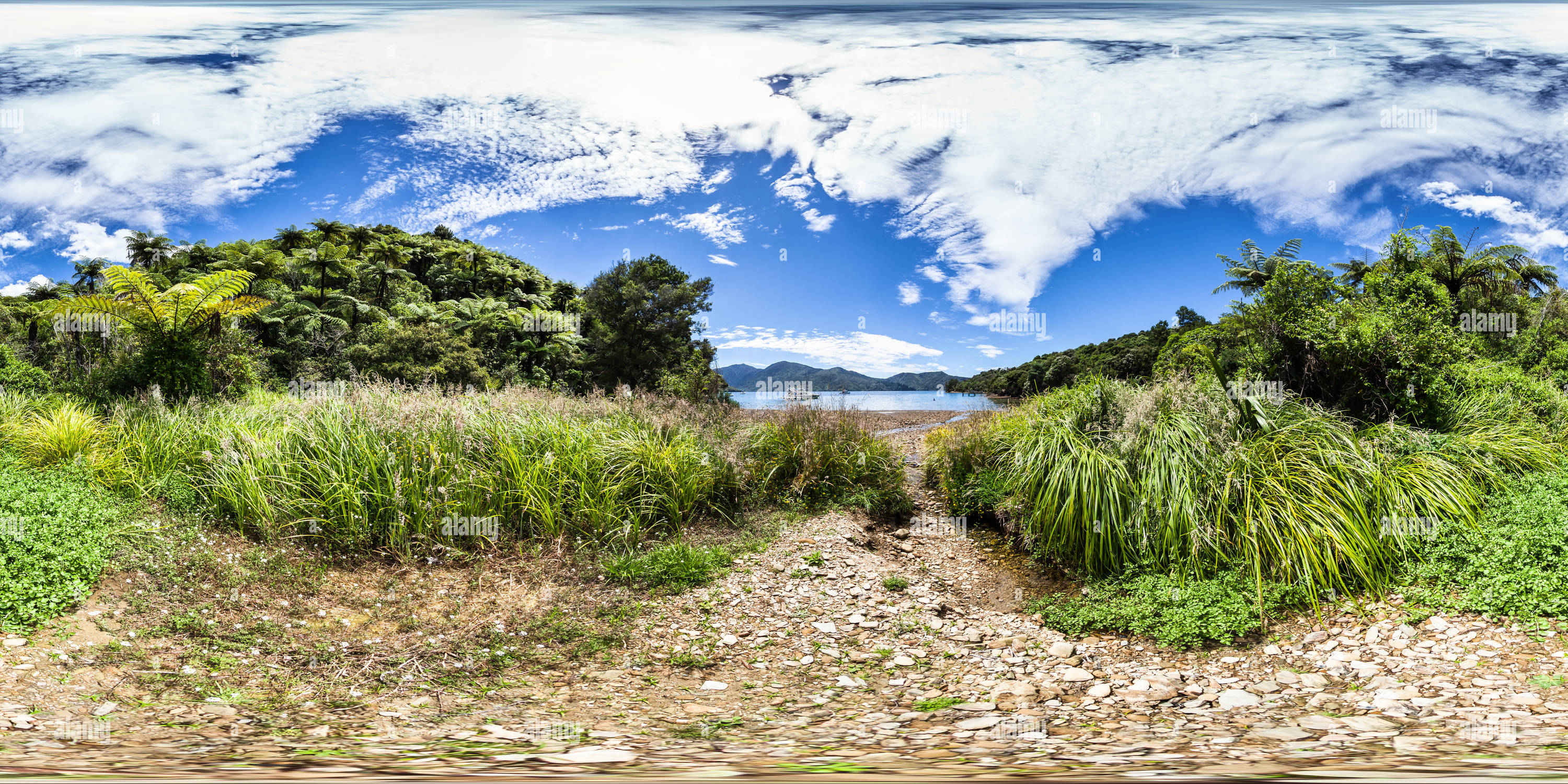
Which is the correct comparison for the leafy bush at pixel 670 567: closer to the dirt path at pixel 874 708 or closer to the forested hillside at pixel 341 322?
the dirt path at pixel 874 708

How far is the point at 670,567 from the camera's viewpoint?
526 centimetres

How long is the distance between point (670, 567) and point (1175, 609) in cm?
376

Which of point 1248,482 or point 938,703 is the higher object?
point 1248,482

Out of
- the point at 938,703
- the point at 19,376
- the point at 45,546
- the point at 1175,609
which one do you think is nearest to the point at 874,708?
the point at 938,703

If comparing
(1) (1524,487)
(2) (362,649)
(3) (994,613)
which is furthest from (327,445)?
(1) (1524,487)

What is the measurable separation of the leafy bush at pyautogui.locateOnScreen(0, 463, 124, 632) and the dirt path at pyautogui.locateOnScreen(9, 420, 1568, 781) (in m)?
0.22

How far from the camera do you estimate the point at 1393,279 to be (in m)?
8.16

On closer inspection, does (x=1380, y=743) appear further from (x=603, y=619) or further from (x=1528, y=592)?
(x=603, y=619)

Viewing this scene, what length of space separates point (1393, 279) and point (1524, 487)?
4.79m

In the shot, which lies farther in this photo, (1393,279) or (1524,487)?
(1393,279)

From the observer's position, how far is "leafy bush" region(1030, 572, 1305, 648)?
4055mm

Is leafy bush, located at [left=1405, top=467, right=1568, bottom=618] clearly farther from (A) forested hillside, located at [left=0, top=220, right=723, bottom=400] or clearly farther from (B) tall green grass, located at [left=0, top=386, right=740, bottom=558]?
(A) forested hillside, located at [left=0, top=220, right=723, bottom=400]

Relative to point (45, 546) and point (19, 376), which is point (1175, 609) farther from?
point (19, 376)

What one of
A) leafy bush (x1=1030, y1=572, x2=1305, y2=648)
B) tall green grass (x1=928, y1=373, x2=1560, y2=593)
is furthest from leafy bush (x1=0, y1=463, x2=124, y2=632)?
tall green grass (x1=928, y1=373, x2=1560, y2=593)
